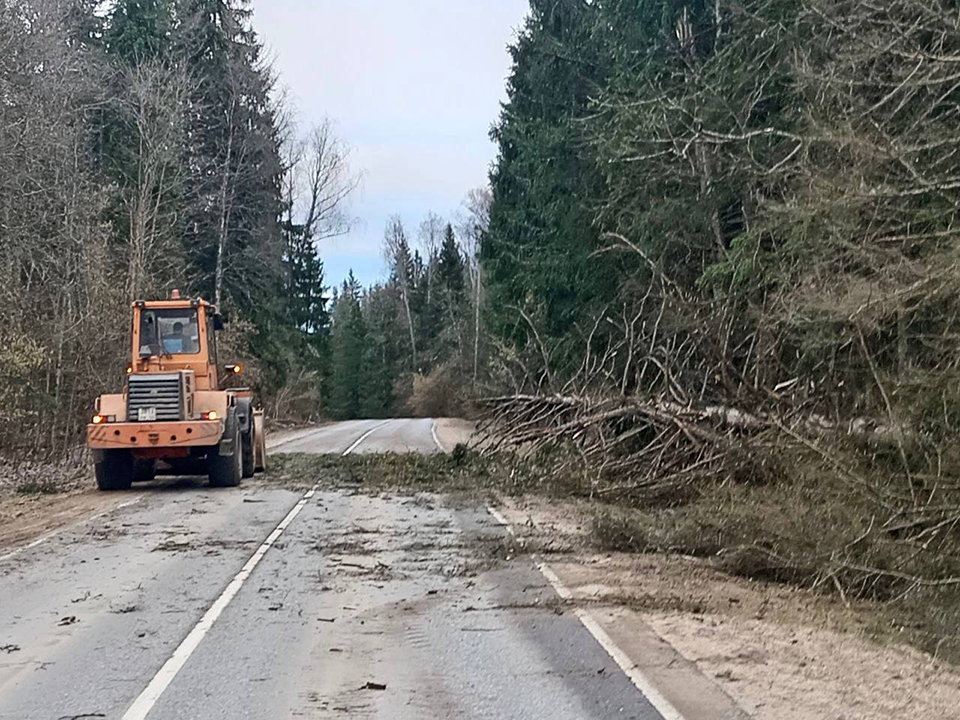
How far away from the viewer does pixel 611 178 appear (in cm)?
2294

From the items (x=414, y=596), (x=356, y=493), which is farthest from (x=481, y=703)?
(x=356, y=493)

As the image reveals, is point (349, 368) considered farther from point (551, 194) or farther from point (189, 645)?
point (189, 645)

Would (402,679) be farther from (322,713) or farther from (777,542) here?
(777,542)

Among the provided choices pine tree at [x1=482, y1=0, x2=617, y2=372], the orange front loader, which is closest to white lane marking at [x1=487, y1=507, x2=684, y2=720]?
the orange front loader

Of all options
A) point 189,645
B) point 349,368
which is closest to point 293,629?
point 189,645

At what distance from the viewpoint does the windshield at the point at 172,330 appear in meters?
20.8

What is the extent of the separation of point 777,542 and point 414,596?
3.80 meters

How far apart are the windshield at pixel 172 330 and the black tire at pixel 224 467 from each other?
79.4 inches

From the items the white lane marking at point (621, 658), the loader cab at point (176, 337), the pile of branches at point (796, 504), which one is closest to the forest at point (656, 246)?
the pile of branches at point (796, 504)

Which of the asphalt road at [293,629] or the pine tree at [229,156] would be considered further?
the pine tree at [229,156]

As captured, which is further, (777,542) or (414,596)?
(777,542)

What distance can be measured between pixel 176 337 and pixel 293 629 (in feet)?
43.4

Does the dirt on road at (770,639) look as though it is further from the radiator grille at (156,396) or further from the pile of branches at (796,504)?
the radiator grille at (156,396)

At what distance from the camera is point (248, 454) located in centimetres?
2214
